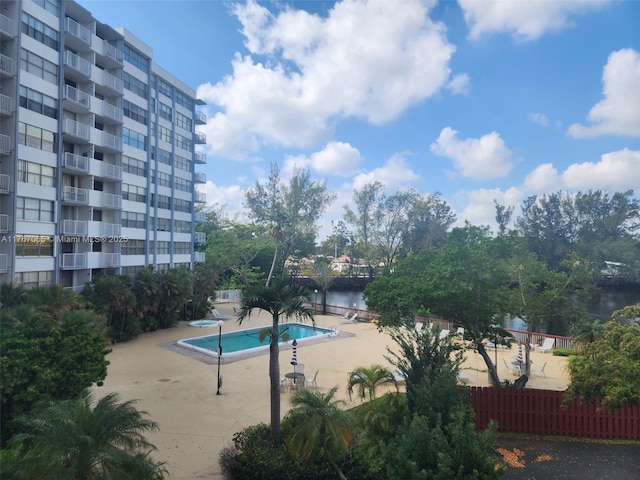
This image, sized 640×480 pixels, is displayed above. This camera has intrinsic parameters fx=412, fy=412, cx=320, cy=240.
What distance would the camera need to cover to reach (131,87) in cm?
2836

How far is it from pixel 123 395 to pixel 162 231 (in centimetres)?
1945

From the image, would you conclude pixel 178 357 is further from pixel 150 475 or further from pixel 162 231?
pixel 162 231

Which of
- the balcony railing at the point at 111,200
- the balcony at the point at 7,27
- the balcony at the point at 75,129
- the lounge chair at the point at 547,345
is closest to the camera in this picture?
the balcony at the point at 7,27

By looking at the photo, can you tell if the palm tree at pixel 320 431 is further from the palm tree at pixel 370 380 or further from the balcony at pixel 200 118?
the balcony at pixel 200 118

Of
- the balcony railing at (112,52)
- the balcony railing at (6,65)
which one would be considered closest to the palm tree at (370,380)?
the balcony railing at (6,65)

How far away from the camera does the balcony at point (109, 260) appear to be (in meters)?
25.4

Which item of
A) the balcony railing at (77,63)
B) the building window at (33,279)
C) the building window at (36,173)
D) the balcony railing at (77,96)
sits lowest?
the building window at (33,279)

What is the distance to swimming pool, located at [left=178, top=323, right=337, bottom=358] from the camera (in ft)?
68.5

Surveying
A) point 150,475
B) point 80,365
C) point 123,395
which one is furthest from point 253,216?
point 150,475

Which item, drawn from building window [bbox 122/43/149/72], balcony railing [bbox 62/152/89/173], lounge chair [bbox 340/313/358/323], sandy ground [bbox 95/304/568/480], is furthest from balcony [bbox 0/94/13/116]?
lounge chair [bbox 340/313/358/323]

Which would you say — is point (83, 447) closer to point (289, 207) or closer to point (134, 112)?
point (134, 112)

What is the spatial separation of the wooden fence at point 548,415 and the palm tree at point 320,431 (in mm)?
4915

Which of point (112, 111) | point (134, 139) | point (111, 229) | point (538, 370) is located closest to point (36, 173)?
point (111, 229)

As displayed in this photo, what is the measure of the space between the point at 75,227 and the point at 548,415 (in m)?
24.4
